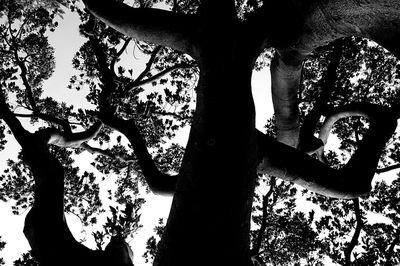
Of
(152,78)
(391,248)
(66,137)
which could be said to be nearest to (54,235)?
(66,137)

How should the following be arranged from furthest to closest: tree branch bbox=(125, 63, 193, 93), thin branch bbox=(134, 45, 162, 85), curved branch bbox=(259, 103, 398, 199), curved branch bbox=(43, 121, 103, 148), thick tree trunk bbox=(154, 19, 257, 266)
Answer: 1. thin branch bbox=(134, 45, 162, 85)
2. tree branch bbox=(125, 63, 193, 93)
3. curved branch bbox=(43, 121, 103, 148)
4. curved branch bbox=(259, 103, 398, 199)
5. thick tree trunk bbox=(154, 19, 257, 266)

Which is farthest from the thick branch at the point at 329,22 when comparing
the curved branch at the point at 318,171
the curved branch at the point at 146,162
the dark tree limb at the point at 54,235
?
the dark tree limb at the point at 54,235

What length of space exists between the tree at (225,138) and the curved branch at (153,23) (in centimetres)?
2

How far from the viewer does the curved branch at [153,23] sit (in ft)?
12.7

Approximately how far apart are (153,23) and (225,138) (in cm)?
232

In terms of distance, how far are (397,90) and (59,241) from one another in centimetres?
1065

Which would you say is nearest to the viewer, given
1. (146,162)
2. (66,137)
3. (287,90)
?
(146,162)

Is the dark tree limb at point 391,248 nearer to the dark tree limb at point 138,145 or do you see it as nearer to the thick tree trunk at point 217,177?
the dark tree limb at point 138,145

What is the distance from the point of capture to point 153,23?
420cm

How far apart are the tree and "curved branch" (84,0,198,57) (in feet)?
0.06

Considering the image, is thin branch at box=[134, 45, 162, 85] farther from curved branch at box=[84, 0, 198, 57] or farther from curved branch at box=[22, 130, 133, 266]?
curved branch at box=[22, 130, 133, 266]

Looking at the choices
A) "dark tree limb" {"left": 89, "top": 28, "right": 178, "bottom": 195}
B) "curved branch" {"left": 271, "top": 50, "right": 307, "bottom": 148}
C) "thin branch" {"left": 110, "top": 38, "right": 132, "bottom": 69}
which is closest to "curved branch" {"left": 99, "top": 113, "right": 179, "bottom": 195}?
"dark tree limb" {"left": 89, "top": 28, "right": 178, "bottom": 195}

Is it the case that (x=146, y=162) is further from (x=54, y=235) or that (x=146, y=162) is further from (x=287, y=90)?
(x=287, y=90)

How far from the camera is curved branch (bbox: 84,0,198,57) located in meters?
3.88
